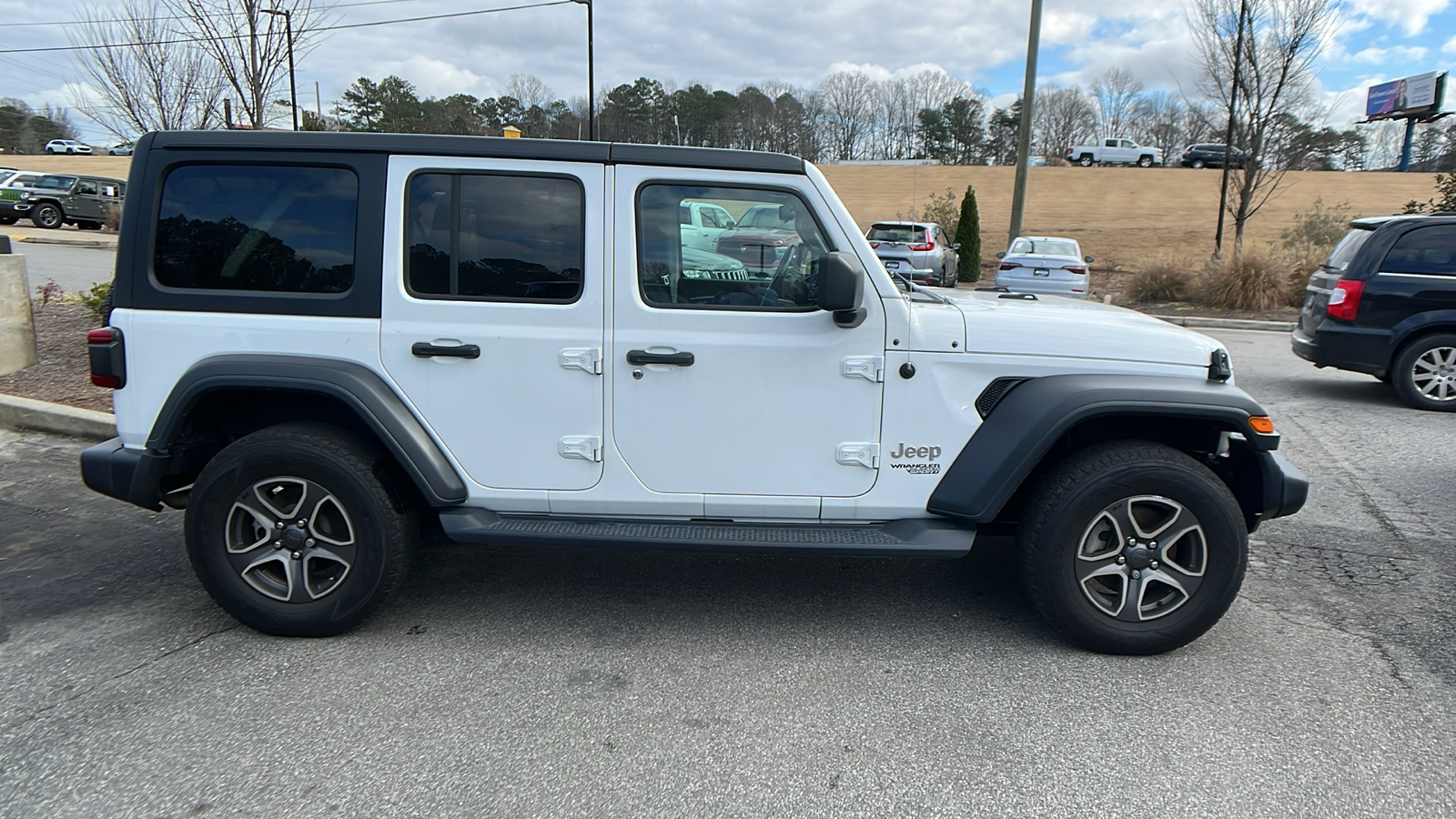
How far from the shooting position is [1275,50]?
18.0 m

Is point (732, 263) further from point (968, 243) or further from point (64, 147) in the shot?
point (64, 147)

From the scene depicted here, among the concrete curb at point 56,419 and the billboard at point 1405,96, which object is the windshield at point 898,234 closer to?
the concrete curb at point 56,419

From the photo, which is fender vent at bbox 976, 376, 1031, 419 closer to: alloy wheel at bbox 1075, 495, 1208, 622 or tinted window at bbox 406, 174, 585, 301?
alloy wheel at bbox 1075, 495, 1208, 622

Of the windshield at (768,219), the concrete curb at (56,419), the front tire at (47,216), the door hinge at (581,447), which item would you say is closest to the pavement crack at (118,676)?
the door hinge at (581,447)

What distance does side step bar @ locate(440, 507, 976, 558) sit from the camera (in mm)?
3373

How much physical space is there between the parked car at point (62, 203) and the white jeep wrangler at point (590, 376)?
2925 cm

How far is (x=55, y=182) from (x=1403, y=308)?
33.5 meters

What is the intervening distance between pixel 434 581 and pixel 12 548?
2191 millimetres

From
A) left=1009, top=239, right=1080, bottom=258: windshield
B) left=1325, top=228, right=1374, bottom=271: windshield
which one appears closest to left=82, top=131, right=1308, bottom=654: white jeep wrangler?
left=1325, top=228, right=1374, bottom=271: windshield

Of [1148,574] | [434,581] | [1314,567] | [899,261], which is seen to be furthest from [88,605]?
[899,261]

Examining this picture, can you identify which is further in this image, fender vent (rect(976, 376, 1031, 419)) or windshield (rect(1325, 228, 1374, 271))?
windshield (rect(1325, 228, 1374, 271))

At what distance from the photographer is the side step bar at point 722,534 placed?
3.37m

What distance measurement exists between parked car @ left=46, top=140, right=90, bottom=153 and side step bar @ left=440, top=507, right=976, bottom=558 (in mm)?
80794

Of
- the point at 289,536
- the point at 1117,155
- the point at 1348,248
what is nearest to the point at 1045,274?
the point at 1348,248
